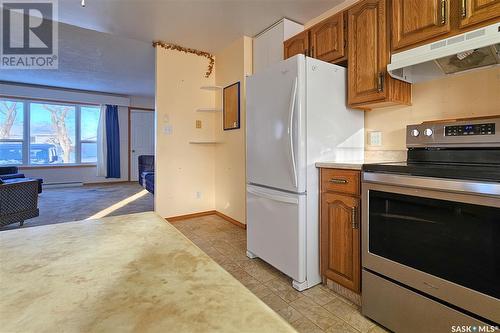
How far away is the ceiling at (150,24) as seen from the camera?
8.62ft

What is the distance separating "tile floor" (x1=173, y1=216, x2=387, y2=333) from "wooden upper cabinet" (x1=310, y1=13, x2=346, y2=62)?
185cm

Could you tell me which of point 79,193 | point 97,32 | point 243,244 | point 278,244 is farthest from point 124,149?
point 278,244

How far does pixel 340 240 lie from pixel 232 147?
218 centimetres

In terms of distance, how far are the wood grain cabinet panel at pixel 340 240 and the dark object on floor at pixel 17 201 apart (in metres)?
3.59

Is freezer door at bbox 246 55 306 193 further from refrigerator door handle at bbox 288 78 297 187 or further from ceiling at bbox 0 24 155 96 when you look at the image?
ceiling at bbox 0 24 155 96

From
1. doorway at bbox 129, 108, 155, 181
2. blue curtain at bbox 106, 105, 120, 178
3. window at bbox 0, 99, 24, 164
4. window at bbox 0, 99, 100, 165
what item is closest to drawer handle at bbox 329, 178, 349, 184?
blue curtain at bbox 106, 105, 120, 178

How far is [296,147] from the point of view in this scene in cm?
187

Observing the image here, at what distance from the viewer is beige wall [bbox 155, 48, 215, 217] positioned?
362 cm

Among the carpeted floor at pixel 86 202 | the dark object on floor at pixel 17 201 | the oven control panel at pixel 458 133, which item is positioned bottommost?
the carpeted floor at pixel 86 202

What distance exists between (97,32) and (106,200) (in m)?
3.13

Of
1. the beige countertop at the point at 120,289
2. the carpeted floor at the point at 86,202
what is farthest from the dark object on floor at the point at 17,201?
the beige countertop at the point at 120,289

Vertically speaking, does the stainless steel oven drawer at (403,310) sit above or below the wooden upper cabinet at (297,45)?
below

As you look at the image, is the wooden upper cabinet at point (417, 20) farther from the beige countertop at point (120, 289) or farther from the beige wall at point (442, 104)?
the beige countertop at point (120, 289)

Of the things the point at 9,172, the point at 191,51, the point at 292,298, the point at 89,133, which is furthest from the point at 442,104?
the point at 89,133
